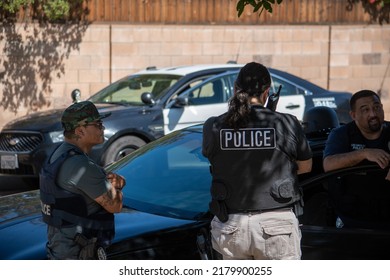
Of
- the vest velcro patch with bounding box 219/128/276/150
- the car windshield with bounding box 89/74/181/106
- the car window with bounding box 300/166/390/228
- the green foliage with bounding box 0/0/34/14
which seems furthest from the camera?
the green foliage with bounding box 0/0/34/14

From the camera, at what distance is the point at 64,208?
4.22 meters

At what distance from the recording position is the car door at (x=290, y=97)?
11.7 m

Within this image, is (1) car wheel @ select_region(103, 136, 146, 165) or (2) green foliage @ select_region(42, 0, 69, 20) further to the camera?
(2) green foliage @ select_region(42, 0, 69, 20)

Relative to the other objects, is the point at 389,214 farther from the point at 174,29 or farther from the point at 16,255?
the point at 174,29

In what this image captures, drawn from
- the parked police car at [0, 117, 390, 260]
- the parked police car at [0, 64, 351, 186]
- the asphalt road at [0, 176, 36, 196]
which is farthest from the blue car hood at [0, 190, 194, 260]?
the asphalt road at [0, 176, 36, 196]

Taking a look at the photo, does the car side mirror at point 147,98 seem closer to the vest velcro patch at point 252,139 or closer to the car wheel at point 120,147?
the car wheel at point 120,147

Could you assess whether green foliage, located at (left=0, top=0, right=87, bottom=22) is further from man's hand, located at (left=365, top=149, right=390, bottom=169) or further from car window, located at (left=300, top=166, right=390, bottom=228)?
man's hand, located at (left=365, top=149, right=390, bottom=169)

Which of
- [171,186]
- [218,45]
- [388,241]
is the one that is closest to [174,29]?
[218,45]

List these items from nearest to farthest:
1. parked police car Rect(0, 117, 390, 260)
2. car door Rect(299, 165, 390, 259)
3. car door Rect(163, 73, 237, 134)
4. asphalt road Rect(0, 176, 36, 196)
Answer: parked police car Rect(0, 117, 390, 260)
car door Rect(299, 165, 390, 259)
car door Rect(163, 73, 237, 134)
asphalt road Rect(0, 176, 36, 196)

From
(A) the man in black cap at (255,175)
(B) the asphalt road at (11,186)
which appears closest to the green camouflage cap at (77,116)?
(A) the man in black cap at (255,175)

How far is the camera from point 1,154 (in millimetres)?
10711

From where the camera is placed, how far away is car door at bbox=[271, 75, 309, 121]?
11.7 m

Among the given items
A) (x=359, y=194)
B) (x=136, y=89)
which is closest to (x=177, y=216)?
(x=359, y=194)

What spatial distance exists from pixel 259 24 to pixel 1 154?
25.8 ft
